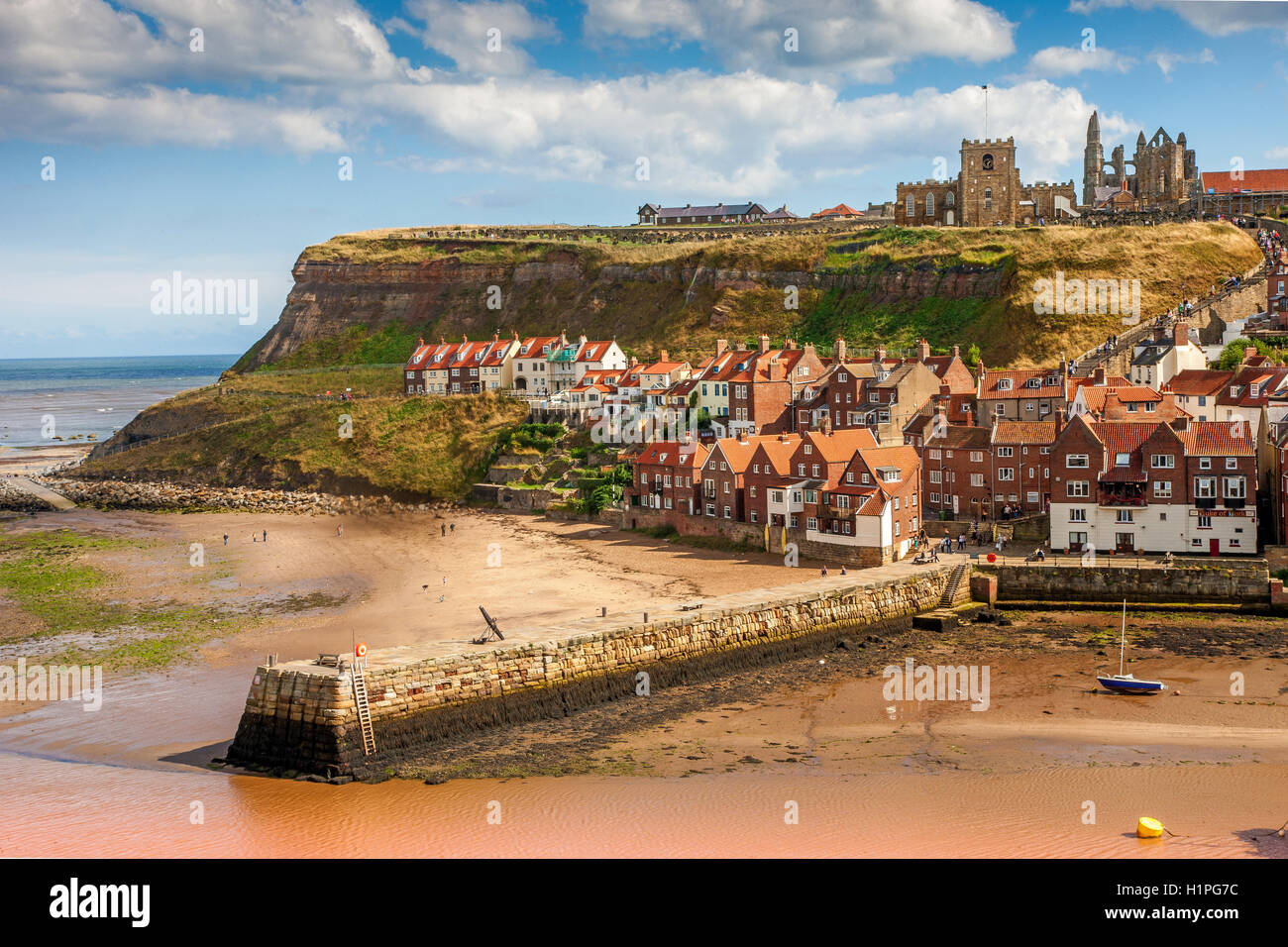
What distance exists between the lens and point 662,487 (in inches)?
2454

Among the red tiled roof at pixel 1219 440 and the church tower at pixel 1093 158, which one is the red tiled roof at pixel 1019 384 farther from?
the church tower at pixel 1093 158

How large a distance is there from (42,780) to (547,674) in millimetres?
12652

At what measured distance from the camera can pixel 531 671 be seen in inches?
1293

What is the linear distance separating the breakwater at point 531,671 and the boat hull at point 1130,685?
928 centimetres

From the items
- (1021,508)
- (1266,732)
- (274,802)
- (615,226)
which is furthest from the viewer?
(615,226)

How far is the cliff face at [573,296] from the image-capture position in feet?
338

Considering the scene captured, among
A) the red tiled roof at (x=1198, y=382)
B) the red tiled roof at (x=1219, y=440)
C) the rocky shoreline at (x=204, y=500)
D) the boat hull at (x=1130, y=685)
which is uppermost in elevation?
the red tiled roof at (x=1198, y=382)

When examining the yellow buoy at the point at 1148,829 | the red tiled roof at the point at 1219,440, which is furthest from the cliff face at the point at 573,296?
the yellow buoy at the point at 1148,829

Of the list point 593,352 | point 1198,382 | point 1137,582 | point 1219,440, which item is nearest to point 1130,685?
point 1137,582

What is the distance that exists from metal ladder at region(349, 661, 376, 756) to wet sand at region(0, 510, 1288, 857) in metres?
1.35
